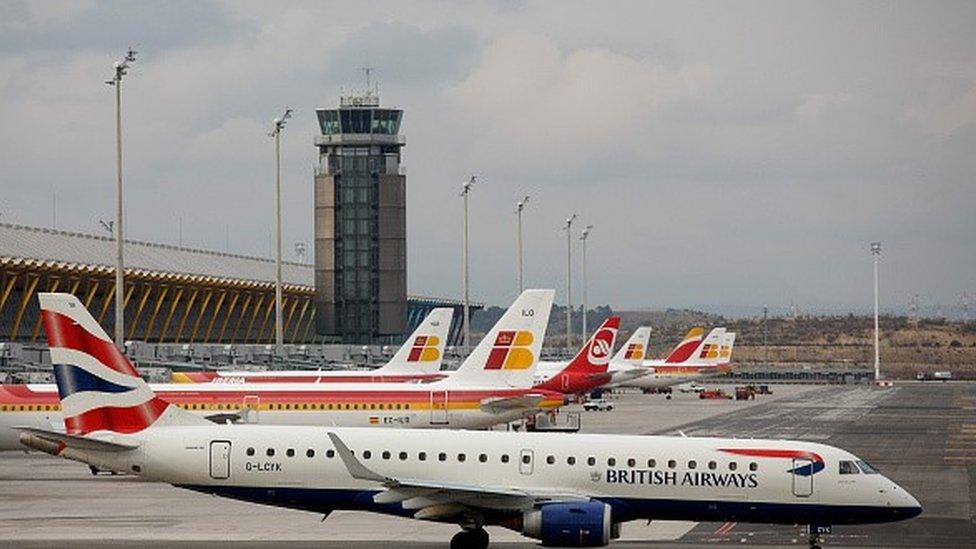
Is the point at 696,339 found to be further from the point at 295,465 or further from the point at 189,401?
the point at 295,465

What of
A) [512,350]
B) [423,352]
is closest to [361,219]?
[423,352]

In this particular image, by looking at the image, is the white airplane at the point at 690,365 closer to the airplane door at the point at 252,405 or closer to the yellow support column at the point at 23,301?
the yellow support column at the point at 23,301

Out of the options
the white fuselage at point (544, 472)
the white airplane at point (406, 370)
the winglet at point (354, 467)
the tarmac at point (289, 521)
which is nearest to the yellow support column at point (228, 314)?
the white airplane at point (406, 370)

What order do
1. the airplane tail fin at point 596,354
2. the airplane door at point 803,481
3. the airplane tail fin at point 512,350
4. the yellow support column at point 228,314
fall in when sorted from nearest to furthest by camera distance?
1. the airplane door at point 803,481
2. the airplane tail fin at point 512,350
3. the airplane tail fin at point 596,354
4. the yellow support column at point 228,314

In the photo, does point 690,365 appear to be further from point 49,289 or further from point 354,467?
point 354,467

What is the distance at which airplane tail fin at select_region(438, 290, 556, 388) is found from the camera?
256 feet

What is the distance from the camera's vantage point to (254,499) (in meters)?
46.1

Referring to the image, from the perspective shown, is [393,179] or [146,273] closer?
[146,273]

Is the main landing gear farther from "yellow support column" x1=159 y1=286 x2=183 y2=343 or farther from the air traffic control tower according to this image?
the air traffic control tower

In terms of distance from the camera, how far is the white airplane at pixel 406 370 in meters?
91.6

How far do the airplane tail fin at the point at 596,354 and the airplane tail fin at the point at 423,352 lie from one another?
753 centimetres

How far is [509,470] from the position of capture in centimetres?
4553

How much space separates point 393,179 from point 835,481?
14168 cm

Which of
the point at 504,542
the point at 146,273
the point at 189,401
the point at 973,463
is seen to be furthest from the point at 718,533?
the point at 146,273
